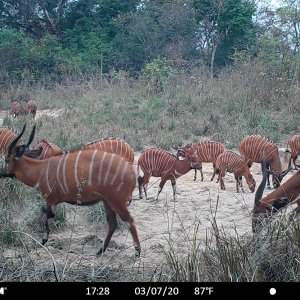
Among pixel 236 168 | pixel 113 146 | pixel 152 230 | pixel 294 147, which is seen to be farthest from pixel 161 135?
pixel 152 230

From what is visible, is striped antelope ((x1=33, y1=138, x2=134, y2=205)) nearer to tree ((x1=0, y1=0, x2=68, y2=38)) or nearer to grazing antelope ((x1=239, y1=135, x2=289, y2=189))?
grazing antelope ((x1=239, y1=135, x2=289, y2=189))

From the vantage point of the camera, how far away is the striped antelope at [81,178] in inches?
216

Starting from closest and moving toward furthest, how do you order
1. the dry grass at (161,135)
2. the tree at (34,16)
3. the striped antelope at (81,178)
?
the dry grass at (161,135), the striped antelope at (81,178), the tree at (34,16)

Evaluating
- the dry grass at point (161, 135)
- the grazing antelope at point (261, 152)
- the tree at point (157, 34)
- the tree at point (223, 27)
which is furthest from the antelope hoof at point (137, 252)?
the tree at point (157, 34)

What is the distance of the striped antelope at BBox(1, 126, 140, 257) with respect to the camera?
549cm

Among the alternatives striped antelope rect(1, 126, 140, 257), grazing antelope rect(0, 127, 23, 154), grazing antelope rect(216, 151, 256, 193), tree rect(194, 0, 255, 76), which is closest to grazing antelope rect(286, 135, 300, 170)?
grazing antelope rect(216, 151, 256, 193)

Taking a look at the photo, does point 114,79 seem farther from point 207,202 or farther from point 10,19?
point 207,202

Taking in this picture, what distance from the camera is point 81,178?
18.0ft

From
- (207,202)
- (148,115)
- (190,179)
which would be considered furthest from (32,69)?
(207,202)

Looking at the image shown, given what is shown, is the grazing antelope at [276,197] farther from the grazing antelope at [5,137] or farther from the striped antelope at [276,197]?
the grazing antelope at [5,137]

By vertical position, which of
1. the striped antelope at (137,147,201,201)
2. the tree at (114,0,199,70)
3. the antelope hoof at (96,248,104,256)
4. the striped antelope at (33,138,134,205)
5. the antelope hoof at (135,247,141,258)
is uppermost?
the tree at (114,0,199,70)
